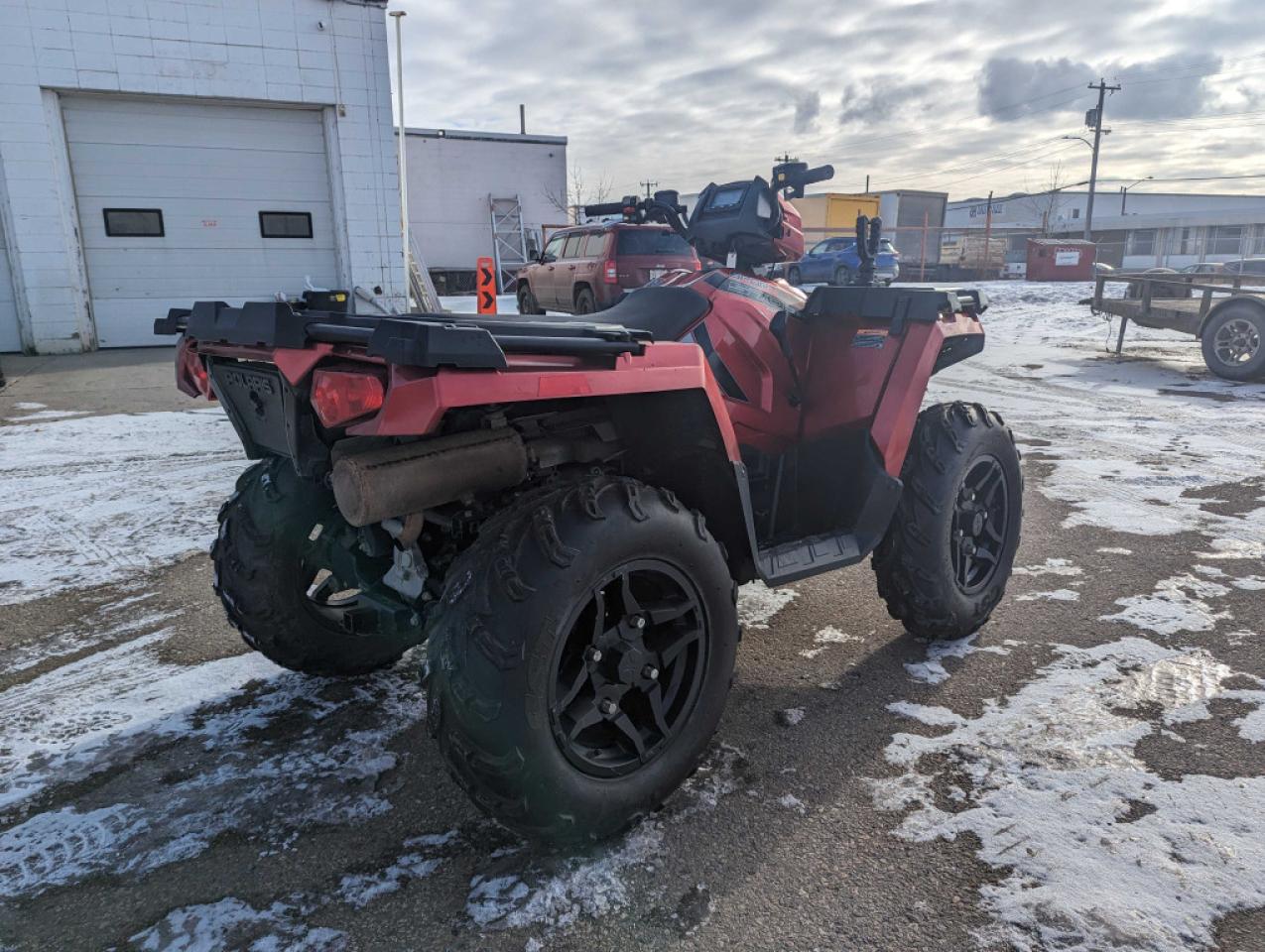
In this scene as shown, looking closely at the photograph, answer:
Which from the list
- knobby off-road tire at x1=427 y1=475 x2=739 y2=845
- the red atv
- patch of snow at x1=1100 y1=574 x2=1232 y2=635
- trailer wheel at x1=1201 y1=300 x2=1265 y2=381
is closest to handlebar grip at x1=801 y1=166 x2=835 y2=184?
the red atv

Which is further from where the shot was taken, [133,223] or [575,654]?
[133,223]

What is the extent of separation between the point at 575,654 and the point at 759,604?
76.5 inches

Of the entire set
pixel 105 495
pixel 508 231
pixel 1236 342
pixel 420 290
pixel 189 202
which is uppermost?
pixel 508 231

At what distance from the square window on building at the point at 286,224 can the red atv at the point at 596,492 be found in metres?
12.6

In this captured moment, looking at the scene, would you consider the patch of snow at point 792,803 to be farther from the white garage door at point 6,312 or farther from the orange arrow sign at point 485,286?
the white garage door at point 6,312

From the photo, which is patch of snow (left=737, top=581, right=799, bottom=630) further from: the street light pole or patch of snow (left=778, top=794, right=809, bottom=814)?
the street light pole

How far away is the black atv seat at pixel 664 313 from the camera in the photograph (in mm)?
3072

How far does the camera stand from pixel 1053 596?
13.3ft

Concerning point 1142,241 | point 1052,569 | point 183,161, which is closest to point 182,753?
point 1052,569

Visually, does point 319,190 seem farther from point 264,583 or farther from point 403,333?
point 403,333

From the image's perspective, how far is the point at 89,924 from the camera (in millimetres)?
2035

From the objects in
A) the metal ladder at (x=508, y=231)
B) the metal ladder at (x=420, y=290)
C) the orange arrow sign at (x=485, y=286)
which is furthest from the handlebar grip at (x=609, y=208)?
the metal ladder at (x=508, y=231)

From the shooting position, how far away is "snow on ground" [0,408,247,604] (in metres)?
4.48

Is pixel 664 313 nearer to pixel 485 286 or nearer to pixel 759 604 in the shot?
pixel 759 604
